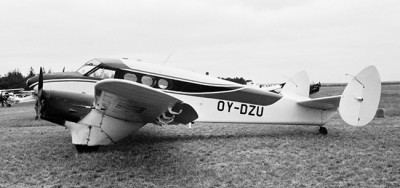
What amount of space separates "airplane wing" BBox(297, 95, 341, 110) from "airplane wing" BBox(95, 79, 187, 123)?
408cm

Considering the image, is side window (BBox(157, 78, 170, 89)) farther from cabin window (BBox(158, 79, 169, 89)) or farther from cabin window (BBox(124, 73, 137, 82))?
cabin window (BBox(124, 73, 137, 82))

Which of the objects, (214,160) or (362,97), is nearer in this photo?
(214,160)

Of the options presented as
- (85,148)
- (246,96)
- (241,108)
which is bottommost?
(85,148)

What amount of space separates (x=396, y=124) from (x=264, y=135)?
458 centimetres

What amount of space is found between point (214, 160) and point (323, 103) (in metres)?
3.73

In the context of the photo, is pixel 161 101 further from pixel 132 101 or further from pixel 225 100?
pixel 225 100

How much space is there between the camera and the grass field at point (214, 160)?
465cm

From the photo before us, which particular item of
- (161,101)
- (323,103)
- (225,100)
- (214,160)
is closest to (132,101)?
(161,101)

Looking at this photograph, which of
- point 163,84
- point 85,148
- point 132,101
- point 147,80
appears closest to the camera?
point 132,101

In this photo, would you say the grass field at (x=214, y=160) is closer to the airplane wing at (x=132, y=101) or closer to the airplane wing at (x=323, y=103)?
the airplane wing at (x=323, y=103)

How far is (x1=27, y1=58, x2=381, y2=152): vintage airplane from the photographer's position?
5.30 metres

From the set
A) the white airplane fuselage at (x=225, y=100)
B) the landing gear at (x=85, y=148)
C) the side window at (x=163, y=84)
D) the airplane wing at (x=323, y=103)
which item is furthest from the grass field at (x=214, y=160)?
the side window at (x=163, y=84)

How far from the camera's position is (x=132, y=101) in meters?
4.96

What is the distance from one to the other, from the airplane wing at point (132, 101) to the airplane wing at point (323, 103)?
4.08m
